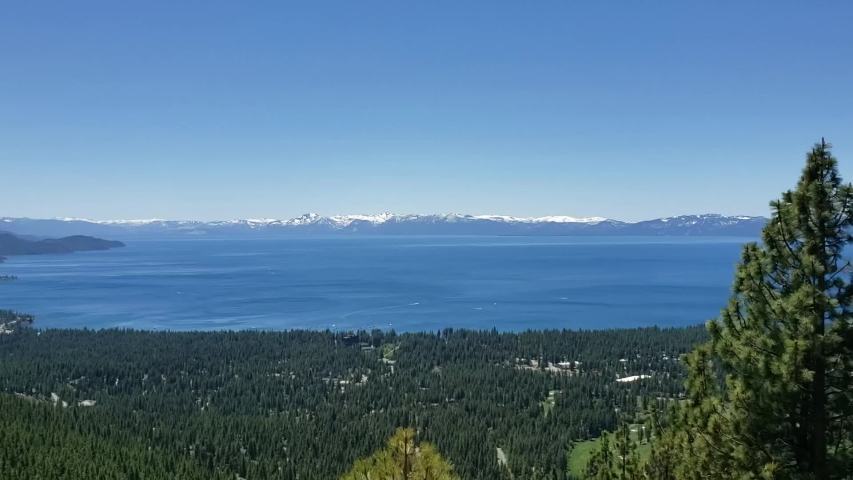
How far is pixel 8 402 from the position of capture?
252ft

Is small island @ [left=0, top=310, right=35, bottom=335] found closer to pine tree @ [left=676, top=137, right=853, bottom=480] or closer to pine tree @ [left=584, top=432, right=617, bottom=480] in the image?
pine tree @ [left=584, top=432, right=617, bottom=480]

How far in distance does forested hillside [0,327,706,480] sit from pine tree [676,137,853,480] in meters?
27.7

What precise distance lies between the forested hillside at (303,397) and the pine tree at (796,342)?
2765cm

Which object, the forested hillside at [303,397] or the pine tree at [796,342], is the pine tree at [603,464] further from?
the forested hillside at [303,397]

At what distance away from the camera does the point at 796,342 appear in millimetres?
9609

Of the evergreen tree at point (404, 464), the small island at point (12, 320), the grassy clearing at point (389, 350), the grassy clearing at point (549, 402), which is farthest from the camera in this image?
the small island at point (12, 320)

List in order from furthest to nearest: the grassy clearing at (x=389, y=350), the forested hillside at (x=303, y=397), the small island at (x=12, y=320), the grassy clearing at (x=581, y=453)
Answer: the small island at (x=12, y=320)
the grassy clearing at (x=389, y=350)
the grassy clearing at (x=581, y=453)
the forested hillside at (x=303, y=397)

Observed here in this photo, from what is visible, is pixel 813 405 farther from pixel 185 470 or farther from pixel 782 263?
pixel 185 470

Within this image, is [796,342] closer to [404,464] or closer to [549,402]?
[404,464]

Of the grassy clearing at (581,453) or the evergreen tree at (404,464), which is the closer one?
the evergreen tree at (404,464)

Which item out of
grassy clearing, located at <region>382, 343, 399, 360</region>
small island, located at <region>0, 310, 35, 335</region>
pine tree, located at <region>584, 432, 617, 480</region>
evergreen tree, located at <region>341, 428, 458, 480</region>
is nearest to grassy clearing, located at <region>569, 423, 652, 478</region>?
pine tree, located at <region>584, 432, 617, 480</region>

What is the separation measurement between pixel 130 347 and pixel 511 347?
281 ft

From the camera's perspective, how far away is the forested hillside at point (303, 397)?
2655 inches

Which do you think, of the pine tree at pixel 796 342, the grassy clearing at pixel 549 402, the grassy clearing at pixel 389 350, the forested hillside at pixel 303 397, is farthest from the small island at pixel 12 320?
the pine tree at pixel 796 342
